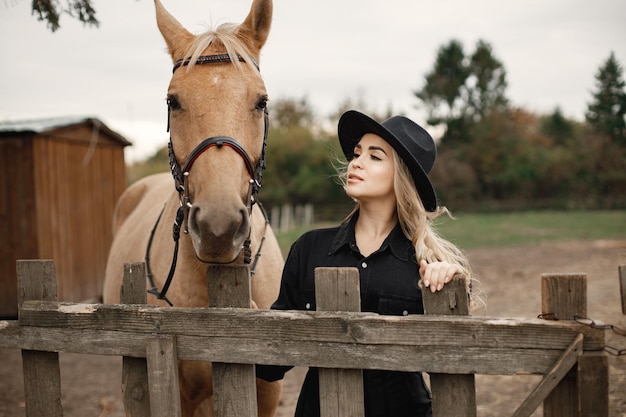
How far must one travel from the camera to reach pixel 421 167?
2270 millimetres

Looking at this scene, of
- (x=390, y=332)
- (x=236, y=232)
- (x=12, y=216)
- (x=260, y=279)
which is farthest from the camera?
(x=12, y=216)

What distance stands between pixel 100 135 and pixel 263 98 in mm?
9173

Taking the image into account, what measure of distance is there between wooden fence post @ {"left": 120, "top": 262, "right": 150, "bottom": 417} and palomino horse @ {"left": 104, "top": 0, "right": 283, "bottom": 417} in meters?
0.34

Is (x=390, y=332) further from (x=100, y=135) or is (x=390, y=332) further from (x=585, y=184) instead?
(x=585, y=184)

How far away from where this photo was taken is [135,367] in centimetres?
229

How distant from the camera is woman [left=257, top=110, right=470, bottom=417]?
215 centimetres

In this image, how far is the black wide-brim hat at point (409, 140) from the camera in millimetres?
2270

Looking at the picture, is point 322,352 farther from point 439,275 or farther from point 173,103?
point 173,103

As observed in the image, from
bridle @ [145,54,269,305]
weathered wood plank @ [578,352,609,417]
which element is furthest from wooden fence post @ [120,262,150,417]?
weathered wood plank @ [578,352,609,417]

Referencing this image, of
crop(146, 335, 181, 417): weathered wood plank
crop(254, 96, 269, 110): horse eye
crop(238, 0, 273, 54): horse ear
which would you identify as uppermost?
crop(238, 0, 273, 54): horse ear

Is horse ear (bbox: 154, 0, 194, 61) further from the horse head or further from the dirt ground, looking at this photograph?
the dirt ground

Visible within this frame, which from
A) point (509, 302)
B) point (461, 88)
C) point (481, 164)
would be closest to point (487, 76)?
point (461, 88)

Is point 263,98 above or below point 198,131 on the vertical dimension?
above

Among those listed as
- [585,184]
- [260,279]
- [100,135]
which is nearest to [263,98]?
[260,279]
